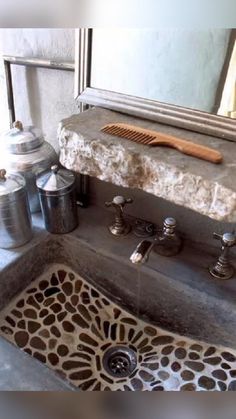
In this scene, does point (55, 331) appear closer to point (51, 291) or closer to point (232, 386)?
point (51, 291)

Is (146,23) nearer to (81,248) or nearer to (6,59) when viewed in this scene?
(81,248)

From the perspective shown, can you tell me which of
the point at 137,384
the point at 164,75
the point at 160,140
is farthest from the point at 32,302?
the point at 164,75

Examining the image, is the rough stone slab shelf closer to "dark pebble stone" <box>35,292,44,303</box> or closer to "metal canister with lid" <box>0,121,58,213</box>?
"metal canister with lid" <box>0,121,58,213</box>

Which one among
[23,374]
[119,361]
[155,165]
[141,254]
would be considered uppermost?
[155,165]

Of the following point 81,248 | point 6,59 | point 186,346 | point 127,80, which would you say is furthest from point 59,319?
point 6,59

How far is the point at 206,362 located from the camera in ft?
2.55

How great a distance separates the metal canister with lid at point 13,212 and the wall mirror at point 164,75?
0.93 feet

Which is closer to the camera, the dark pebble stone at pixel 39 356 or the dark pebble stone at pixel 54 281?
the dark pebble stone at pixel 39 356

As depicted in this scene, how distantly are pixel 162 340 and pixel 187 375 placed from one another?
4.5 inches

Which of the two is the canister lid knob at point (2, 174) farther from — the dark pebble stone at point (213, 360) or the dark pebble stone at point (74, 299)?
the dark pebble stone at point (213, 360)

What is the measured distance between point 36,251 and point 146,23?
84 cm

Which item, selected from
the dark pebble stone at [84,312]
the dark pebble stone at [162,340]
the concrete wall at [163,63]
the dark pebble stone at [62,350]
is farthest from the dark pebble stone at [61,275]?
the concrete wall at [163,63]

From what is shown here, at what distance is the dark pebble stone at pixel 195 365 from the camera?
76cm

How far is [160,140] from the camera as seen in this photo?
698 millimetres
